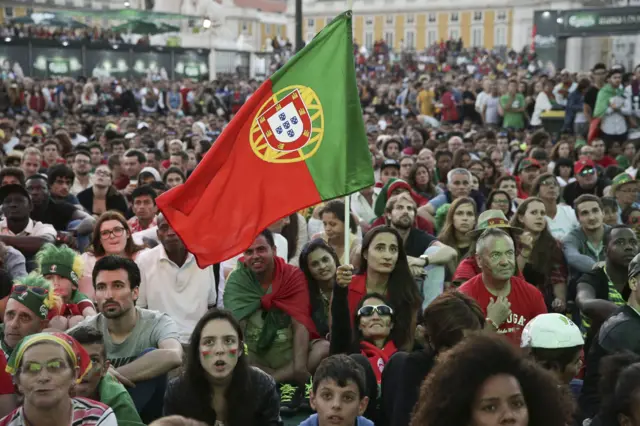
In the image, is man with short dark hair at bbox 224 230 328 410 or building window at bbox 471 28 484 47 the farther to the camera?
building window at bbox 471 28 484 47

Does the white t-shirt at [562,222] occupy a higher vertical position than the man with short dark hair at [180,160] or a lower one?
lower

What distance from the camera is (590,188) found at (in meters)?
12.6

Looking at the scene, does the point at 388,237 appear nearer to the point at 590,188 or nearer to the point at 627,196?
the point at 627,196

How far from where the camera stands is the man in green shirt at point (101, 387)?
5.42 meters

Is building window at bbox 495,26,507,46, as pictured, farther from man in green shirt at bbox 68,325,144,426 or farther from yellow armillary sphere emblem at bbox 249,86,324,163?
man in green shirt at bbox 68,325,144,426

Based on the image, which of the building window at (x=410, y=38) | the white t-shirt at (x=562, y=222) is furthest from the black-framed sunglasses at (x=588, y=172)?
the building window at (x=410, y=38)

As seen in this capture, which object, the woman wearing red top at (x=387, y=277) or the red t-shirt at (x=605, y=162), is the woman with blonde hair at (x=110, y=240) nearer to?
the woman wearing red top at (x=387, y=277)

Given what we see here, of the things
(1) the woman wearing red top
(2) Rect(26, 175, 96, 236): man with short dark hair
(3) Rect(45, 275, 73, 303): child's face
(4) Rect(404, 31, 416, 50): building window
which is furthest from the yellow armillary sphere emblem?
(4) Rect(404, 31, 416, 50): building window

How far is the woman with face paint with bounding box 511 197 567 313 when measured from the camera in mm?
9031

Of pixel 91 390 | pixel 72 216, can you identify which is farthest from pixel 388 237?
pixel 72 216

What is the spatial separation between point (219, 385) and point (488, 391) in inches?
97.2

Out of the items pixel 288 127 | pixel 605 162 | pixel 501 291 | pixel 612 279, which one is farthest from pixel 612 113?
pixel 288 127

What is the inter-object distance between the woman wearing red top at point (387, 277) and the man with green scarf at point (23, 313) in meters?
2.13

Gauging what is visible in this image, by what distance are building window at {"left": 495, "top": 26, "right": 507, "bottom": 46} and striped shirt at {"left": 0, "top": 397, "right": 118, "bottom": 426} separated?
99986 millimetres
